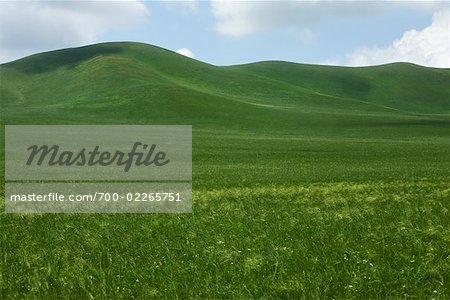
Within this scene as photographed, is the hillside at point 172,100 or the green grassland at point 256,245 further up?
the hillside at point 172,100

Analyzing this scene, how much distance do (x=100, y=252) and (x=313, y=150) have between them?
5636cm

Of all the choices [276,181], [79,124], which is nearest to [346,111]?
[79,124]

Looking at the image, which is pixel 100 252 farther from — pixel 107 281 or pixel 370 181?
pixel 370 181

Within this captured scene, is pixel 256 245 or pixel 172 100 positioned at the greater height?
pixel 172 100

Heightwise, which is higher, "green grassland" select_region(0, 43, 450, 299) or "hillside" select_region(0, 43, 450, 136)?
"hillside" select_region(0, 43, 450, 136)

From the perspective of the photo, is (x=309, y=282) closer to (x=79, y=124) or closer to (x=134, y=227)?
(x=134, y=227)

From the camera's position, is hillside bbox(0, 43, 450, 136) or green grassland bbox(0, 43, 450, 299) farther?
hillside bbox(0, 43, 450, 136)

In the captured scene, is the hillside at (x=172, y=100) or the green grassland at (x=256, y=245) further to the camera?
the hillside at (x=172, y=100)

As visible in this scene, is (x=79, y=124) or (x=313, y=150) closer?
(x=313, y=150)

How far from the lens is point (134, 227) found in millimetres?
15000

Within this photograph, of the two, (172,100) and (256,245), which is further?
(172,100)

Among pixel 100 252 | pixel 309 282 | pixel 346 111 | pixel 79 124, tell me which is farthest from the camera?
pixel 346 111

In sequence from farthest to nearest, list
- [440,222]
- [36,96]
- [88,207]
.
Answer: [36,96] → [88,207] → [440,222]

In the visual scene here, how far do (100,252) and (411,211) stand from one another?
403 inches
